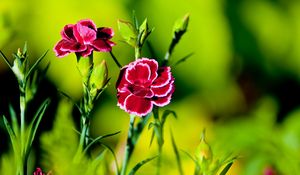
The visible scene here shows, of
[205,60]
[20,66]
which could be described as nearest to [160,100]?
[20,66]

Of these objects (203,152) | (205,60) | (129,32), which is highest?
(129,32)

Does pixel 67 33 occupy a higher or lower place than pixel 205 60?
higher

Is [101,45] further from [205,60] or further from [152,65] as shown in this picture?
[205,60]

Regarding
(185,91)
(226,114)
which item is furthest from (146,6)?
(226,114)

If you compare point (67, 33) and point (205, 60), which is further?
point (205, 60)

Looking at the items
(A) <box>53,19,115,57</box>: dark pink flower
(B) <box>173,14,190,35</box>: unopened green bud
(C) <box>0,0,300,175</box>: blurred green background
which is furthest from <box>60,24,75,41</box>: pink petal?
(C) <box>0,0,300,175</box>: blurred green background

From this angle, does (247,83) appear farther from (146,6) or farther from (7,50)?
(7,50)

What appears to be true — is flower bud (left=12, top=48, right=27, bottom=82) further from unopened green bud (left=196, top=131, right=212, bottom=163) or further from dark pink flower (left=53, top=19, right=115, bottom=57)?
unopened green bud (left=196, top=131, right=212, bottom=163)
